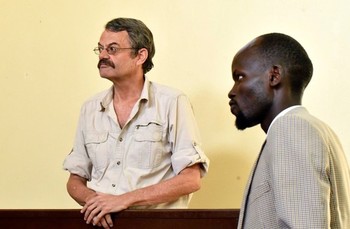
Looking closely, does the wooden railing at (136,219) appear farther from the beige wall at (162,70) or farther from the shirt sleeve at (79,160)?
the beige wall at (162,70)

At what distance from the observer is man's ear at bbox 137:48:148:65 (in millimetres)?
1932

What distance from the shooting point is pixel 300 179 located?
0.98 meters

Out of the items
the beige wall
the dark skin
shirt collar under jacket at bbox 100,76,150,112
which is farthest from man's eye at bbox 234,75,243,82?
the beige wall

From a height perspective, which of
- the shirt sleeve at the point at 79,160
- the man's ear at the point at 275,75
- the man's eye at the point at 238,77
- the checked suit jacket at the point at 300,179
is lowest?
the shirt sleeve at the point at 79,160

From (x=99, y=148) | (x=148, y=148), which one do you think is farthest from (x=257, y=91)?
(x=99, y=148)

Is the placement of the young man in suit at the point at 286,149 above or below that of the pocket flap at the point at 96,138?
above

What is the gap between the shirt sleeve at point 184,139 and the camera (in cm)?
176

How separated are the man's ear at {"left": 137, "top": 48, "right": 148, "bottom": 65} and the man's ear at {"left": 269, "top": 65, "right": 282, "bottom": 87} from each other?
34.4 inches

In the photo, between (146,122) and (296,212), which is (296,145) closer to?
(296,212)

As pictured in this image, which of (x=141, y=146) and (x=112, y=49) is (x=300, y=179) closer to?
(x=141, y=146)

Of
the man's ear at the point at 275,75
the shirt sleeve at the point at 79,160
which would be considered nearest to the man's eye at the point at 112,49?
the shirt sleeve at the point at 79,160

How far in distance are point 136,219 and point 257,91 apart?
0.62 meters

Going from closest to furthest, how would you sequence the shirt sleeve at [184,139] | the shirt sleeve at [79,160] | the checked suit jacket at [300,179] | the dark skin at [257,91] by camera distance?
the checked suit jacket at [300,179] < the dark skin at [257,91] < the shirt sleeve at [184,139] < the shirt sleeve at [79,160]

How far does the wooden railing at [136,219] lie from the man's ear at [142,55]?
1.88 feet
